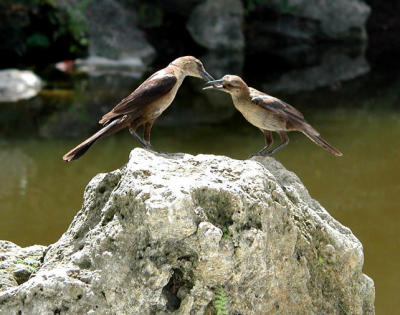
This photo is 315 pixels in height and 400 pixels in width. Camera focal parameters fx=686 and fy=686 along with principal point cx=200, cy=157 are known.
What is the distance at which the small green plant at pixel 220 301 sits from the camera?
111 inches

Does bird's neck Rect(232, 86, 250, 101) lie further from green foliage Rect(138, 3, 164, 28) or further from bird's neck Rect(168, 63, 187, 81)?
green foliage Rect(138, 3, 164, 28)

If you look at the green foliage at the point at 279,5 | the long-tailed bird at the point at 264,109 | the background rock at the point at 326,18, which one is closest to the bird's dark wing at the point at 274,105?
the long-tailed bird at the point at 264,109

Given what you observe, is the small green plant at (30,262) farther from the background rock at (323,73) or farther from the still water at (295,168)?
the background rock at (323,73)

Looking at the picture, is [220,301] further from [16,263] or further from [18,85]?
[18,85]

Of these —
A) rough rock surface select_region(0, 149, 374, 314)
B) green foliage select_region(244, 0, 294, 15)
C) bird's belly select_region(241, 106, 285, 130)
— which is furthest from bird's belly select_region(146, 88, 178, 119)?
green foliage select_region(244, 0, 294, 15)

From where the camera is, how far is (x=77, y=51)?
16.2m

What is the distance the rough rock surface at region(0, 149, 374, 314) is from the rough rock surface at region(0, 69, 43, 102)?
32.8 ft

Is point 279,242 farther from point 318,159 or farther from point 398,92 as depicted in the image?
point 398,92

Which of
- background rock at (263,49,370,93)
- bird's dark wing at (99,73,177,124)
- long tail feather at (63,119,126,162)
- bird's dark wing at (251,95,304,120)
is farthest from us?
background rock at (263,49,370,93)

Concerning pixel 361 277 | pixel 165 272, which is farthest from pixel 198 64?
pixel 165 272

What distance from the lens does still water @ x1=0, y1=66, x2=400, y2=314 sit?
22.5 ft

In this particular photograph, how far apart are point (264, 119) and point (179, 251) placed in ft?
5.59

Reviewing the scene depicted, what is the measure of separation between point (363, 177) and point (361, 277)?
500 centimetres

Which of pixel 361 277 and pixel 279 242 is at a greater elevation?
pixel 279 242
